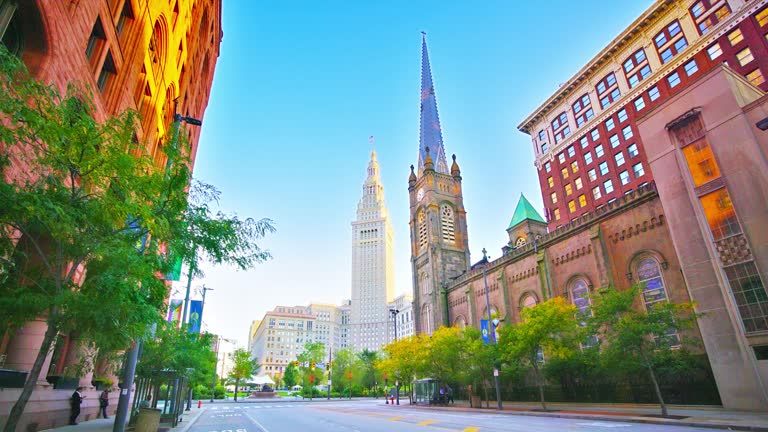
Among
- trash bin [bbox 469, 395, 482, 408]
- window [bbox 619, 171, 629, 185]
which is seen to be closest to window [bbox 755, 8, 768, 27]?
window [bbox 619, 171, 629, 185]

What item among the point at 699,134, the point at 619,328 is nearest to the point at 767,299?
the point at 619,328

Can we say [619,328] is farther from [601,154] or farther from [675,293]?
[601,154]

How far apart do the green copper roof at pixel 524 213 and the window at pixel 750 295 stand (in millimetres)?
36309

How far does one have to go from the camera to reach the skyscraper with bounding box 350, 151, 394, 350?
170250 mm

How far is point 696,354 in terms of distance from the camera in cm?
2488

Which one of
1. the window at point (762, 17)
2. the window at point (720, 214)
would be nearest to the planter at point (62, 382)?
the window at point (720, 214)

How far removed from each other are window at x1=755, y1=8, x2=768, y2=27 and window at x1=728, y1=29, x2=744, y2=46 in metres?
1.43

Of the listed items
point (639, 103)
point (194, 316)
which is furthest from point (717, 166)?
point (194, 316)

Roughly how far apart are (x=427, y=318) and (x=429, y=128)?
145 ft

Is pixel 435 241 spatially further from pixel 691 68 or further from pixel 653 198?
pixel 691 68

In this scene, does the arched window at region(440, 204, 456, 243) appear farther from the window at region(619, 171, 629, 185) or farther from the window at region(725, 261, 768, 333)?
the window at region(725, 261, 768, 333)

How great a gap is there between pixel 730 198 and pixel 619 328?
10.3 m

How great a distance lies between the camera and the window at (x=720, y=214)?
917 inches

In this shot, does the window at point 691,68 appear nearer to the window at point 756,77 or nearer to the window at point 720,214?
the window at point 756,77
